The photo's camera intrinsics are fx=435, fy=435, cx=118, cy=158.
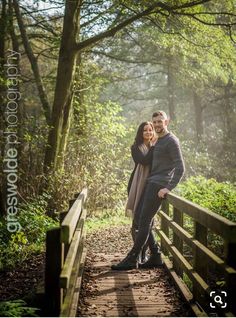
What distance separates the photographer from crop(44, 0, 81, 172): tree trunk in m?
11.0

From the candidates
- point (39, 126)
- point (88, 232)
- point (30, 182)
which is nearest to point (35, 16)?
point (39, 126)

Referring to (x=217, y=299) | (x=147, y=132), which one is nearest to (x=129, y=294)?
(x=217, y=299)

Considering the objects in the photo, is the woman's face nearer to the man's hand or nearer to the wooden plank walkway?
the man's hand

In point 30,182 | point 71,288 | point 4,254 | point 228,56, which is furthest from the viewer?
point 228,56

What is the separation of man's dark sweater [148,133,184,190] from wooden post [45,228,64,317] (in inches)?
102

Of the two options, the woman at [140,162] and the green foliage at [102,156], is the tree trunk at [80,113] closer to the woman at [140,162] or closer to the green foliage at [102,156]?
the green foliage at [102,156]

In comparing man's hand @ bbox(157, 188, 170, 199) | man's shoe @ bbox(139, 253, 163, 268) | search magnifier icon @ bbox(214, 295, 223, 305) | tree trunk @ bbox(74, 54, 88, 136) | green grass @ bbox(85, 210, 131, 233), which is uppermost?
tree trunk @ bbox(74, 54, 88, 136)

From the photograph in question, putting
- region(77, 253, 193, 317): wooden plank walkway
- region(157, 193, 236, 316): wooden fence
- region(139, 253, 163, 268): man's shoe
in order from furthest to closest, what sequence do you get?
region(139, 253, 163, 268): man's shoe, region(77, 253, 193, 317): wooden plank walkway, region(157, 193, 236, 316): wooden fence

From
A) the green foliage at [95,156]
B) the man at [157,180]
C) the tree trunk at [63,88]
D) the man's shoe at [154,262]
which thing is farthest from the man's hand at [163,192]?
the green foliage at [95,156]

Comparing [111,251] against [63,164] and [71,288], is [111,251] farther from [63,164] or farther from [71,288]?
[71,288]

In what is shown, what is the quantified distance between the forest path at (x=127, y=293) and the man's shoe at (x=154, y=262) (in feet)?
0.35

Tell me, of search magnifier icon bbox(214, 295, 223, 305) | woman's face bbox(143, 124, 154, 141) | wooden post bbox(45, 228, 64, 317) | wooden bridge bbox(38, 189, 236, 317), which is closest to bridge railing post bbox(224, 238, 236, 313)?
wooden bridge bbox(38, 189, 236, 317)

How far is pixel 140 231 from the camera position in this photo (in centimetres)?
631

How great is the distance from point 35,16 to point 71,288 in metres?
11.7
